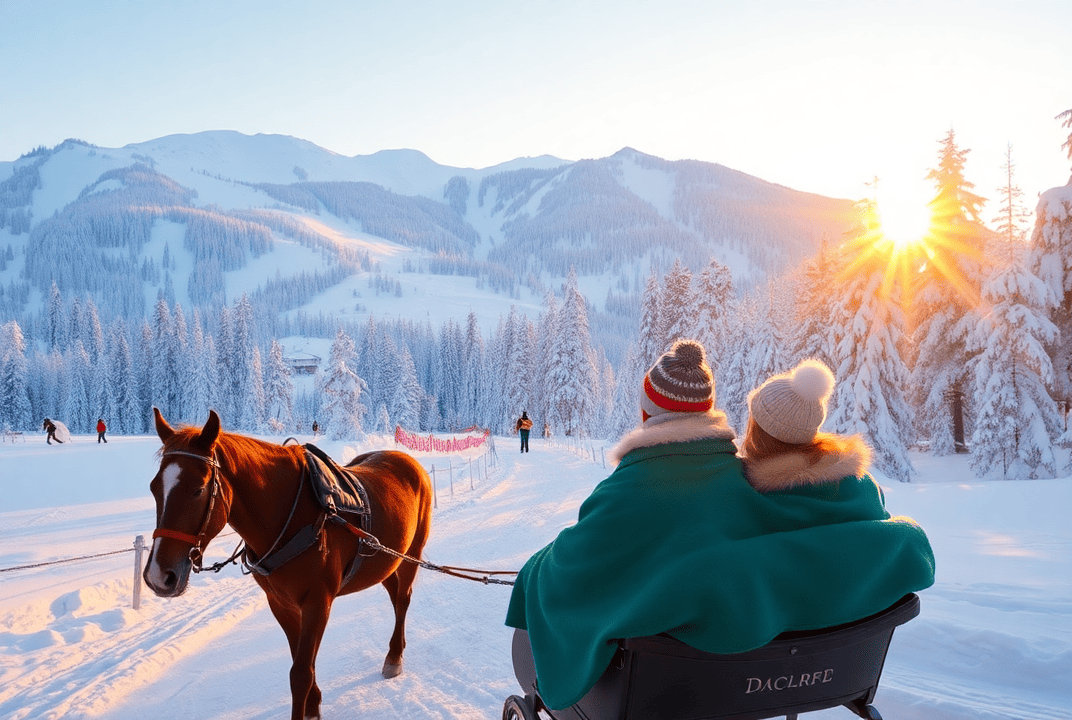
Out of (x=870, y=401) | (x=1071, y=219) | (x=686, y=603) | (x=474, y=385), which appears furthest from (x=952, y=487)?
(x=474, y=385)

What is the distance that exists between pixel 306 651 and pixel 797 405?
3.75 meters

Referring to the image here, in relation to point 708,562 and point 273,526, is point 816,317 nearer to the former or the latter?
point 273,526

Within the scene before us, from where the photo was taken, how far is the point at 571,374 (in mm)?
54500

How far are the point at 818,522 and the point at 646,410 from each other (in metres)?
0.85

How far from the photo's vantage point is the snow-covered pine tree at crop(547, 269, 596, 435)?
5416 centimetres

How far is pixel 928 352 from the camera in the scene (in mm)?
23328

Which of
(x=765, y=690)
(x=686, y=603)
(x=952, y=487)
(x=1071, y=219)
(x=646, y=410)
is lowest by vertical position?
(x=952, y=487)

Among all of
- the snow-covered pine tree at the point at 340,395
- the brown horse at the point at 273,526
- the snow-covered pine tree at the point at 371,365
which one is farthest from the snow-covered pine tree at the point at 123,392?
the brown horse at the point at 273,526

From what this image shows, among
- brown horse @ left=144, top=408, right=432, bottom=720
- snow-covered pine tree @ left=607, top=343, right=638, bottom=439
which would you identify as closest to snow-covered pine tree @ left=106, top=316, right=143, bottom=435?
snow-covered pine tree @ left=607, top=343, right=638, bottom=439

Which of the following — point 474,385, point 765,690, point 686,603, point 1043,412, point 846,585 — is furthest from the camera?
point 474,385

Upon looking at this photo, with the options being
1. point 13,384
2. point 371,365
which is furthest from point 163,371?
point 371,365

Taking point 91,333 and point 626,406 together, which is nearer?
point 626,406

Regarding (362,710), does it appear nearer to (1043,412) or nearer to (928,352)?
(1043,412)

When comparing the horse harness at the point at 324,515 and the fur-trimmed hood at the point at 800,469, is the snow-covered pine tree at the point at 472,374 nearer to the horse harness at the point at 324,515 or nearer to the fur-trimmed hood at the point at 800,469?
the horse harness at the point at 324,515
